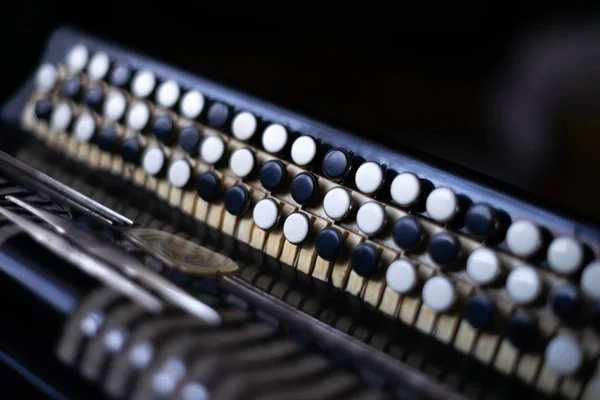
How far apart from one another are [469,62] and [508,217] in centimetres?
103

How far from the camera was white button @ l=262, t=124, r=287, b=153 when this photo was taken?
3.24ft

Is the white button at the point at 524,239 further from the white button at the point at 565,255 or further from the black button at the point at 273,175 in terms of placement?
the black button at the point at 273,175

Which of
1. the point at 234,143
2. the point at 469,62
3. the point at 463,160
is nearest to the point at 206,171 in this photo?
the point at 234,143

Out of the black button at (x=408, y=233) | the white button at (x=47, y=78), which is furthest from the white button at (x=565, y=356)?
the white button at (x=47, y=78)

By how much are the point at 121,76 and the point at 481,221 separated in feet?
2.38

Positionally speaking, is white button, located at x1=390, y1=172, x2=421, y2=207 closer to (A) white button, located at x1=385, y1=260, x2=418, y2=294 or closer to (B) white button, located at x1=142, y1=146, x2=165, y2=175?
(A) white button, located at x1=385, y1=260, x2=418, y2=294

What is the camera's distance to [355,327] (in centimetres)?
83

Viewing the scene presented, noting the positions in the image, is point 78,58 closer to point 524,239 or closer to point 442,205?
point 442,205

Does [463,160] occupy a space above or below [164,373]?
above

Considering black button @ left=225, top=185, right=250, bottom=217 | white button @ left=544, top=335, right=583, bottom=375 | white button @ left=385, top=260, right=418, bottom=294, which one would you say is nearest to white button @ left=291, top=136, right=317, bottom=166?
black button @ left=225, top=185, right=250, bottom=217

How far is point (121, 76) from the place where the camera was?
3.87 ft

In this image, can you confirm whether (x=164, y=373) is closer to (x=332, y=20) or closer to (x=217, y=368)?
(x=217, y=368)

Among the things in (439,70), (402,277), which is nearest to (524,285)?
(402,277)

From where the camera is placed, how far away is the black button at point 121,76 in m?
1.17
